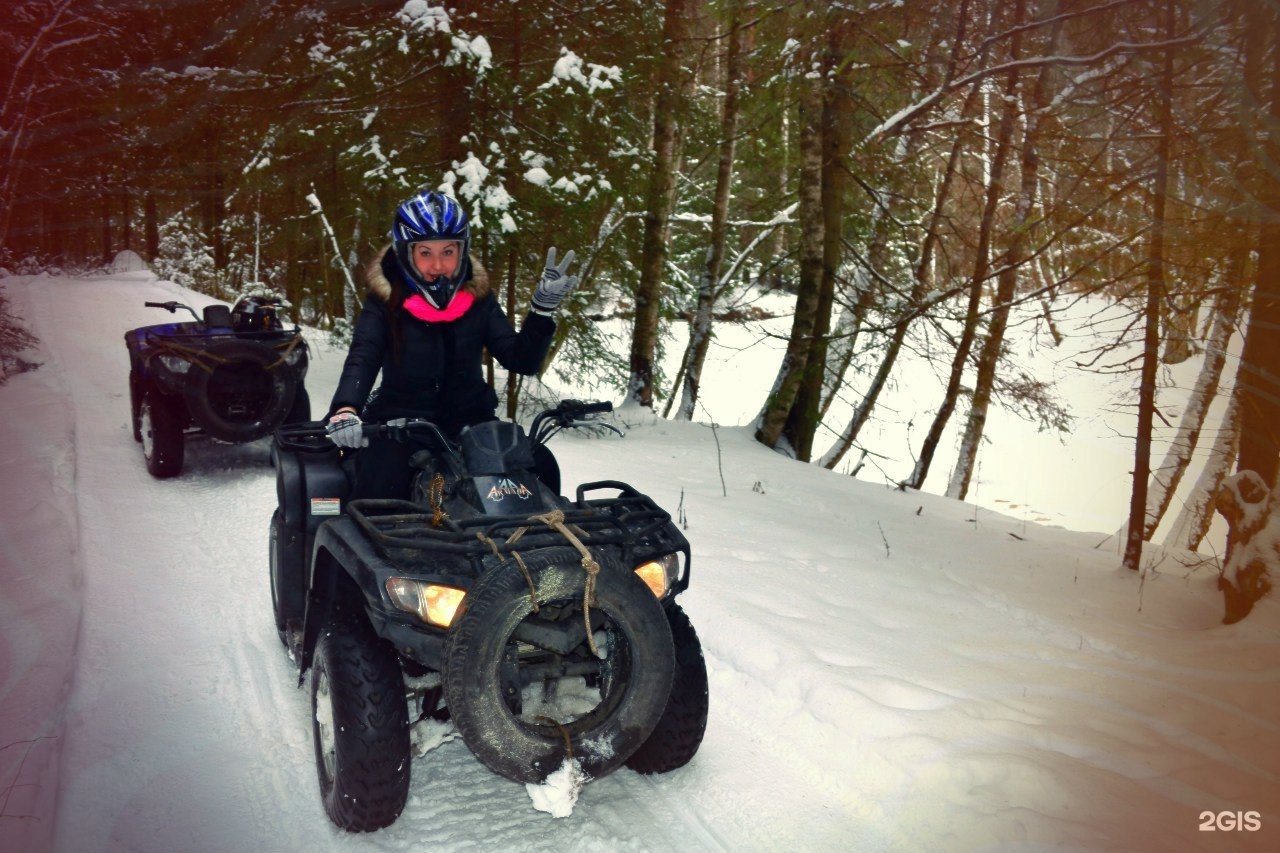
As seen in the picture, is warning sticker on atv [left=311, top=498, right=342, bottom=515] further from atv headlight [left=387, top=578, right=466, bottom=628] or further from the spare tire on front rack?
the spare tire on front rack

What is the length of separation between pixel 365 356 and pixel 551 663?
1816 millimetres

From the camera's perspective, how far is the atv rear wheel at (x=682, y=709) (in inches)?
129

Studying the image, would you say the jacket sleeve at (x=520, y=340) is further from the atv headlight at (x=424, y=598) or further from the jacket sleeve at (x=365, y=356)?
the atv headlight at (x=424, y=598)

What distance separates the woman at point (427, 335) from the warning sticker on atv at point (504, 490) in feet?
1.89

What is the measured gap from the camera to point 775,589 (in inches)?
218

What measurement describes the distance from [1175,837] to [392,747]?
118 inches

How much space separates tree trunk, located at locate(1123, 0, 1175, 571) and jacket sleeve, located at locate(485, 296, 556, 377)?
15.4 ft

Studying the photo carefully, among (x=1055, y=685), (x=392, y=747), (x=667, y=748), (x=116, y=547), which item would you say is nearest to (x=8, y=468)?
(x=116, y=547)

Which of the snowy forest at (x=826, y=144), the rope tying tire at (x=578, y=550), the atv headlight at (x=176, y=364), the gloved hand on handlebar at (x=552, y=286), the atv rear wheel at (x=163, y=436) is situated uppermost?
the snowy forest at (x=826, y=144)

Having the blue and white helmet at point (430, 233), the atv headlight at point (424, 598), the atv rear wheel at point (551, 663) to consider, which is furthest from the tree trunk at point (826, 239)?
the atv headlight at point (424, 598)

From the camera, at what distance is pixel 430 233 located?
153 inches

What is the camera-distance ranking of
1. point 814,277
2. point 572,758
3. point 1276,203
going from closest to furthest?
point 572,758 → point 1276,203 → point 814,277

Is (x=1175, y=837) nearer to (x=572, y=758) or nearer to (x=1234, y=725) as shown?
(x=1234, y=725)

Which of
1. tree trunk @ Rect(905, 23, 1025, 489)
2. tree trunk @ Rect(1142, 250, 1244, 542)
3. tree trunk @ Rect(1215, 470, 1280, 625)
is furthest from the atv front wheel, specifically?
tree trunk @ Rect(1142, 250, 1244, 542)
